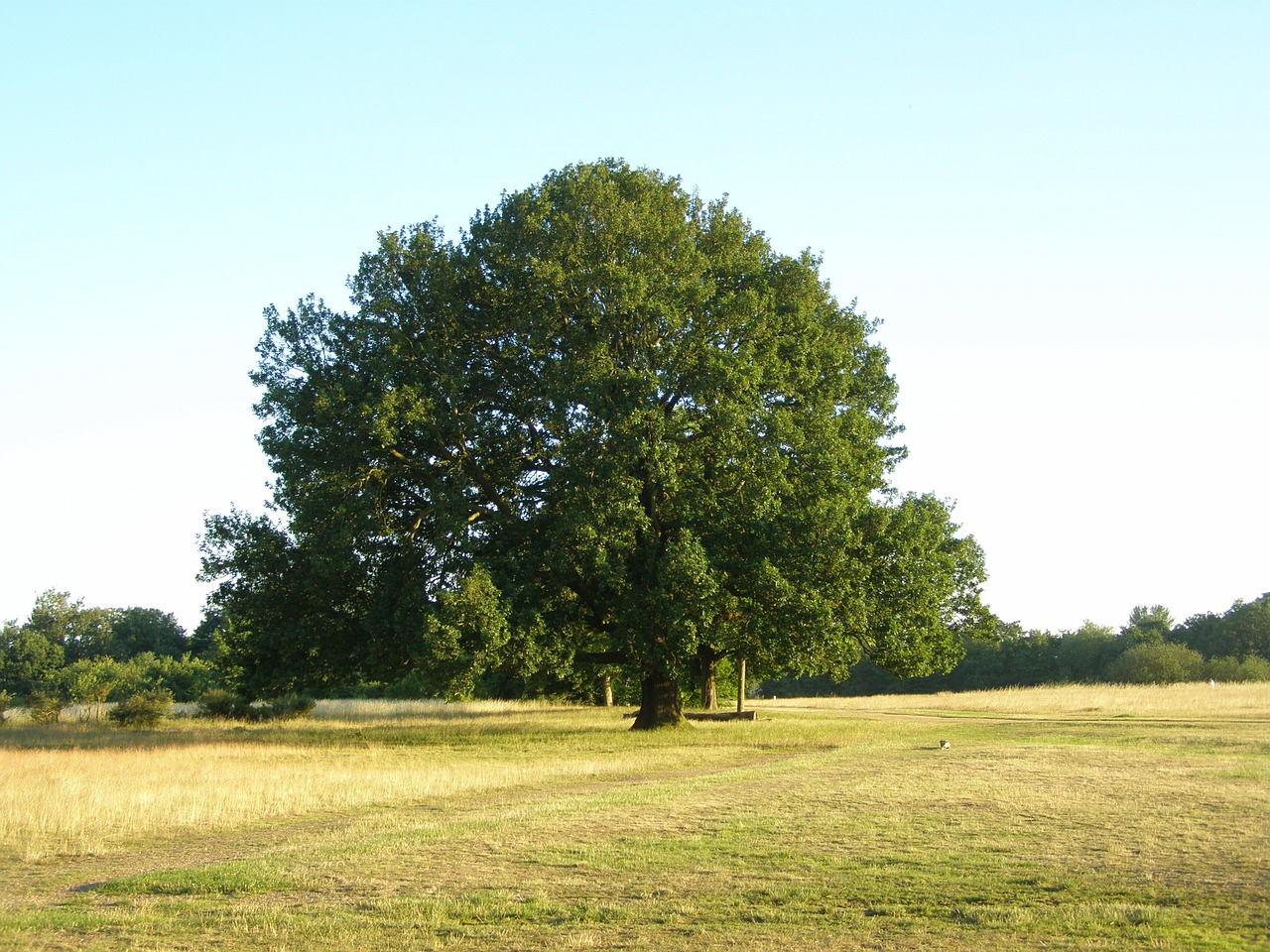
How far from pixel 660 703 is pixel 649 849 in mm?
23622

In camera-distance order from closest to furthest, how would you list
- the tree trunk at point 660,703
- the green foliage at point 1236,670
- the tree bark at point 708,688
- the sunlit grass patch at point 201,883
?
the sunlit grass patch at point 201,883, the tree trunk at point 660,703, the tree bark at point 708,688, the green foliage at point 1236,670

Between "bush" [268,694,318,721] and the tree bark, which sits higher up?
the tree bark

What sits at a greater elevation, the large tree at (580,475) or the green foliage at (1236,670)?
the large tree at (580,475)

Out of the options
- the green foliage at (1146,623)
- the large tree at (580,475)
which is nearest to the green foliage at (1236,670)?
the green foliage at (1146,623)

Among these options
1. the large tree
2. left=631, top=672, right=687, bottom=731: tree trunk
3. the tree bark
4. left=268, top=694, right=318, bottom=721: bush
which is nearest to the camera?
the large tree

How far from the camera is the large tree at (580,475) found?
29906 mm

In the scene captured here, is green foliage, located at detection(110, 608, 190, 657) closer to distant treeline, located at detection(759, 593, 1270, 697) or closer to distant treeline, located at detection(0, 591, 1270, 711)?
distant treeline, located at detection(0, 591, 1270, 711)

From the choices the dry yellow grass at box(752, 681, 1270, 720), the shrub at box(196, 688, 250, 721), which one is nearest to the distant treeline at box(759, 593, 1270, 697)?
the dry yellow grass at box(752, 681, 1270, 720)

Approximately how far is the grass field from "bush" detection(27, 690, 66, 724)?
25576mm

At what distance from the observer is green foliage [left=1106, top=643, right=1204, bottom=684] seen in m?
90.2

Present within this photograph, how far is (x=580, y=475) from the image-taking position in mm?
30234

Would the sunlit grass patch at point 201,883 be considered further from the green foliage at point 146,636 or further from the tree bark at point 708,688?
the green foliage at point 146,636

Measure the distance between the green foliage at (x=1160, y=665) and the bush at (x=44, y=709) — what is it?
80.1m

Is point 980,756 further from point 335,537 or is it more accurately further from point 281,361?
point 281,361
